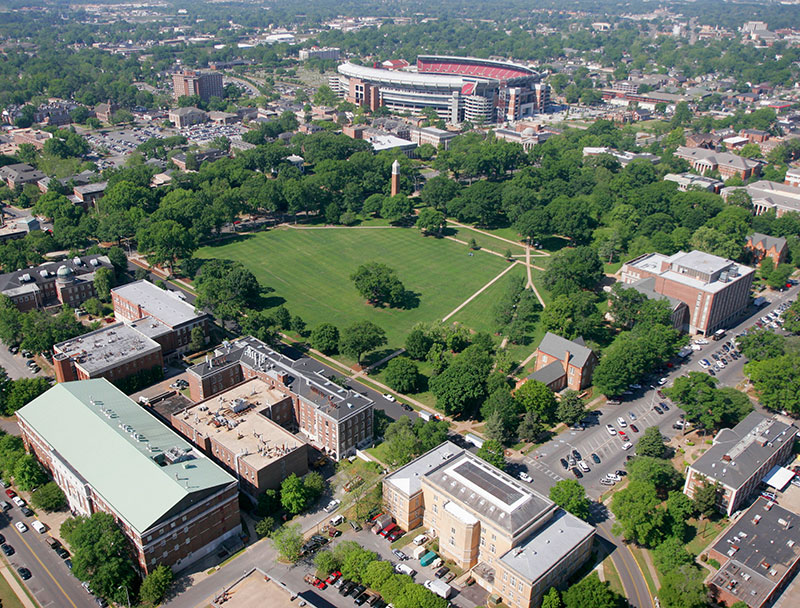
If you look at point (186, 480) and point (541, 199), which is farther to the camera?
point (541, 199)

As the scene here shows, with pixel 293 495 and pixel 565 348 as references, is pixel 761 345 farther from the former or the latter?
pixel 293 495

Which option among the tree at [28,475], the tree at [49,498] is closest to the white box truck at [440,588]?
the tree at [49,498]

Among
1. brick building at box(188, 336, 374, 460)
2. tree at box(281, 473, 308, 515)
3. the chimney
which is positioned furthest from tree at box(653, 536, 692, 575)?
the chimney

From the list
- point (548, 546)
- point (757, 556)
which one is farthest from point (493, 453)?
point (757, 556)

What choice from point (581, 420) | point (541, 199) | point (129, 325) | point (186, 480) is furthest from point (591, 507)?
point (541, 199)

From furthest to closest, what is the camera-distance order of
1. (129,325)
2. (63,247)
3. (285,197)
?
1. (285,197)
2. (63,247)
3. (129,325)

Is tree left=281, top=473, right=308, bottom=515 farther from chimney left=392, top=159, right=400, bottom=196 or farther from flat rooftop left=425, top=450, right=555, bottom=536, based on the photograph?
chimney left=392, top=159, right=400, bottom=196

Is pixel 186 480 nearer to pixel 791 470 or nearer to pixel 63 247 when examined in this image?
pixel 791 470
